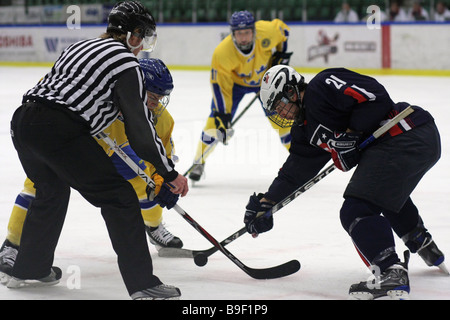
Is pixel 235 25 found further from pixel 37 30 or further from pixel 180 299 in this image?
pixel 37 30

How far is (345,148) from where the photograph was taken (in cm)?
283

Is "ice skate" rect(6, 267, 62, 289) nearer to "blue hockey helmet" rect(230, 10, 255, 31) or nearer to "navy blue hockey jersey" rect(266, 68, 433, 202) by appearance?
"navy blue hockey jersey" rect(266, 68, 433, 202)

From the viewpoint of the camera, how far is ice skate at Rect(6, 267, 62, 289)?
115 inches

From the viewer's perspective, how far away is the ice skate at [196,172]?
520 cm

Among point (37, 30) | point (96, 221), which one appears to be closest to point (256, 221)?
point (96, 221)

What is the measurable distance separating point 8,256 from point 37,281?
0.22m

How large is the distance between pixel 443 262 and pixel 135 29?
1463 millimetres

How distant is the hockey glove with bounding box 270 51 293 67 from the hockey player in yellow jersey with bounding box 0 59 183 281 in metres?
2.23

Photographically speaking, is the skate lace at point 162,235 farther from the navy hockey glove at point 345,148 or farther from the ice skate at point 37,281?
the navy hockey glove at point 345,148

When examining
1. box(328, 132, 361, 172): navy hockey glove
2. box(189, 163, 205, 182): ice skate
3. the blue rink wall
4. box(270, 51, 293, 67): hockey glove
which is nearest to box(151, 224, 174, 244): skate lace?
box(328, 132, 361, 172): navy hockey glove

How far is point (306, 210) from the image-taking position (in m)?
4.35

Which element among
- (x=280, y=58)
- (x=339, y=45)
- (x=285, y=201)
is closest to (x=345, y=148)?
(x=285, y=201)

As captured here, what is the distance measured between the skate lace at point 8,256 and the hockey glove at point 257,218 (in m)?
0.89

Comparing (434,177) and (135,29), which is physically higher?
(135,29)
